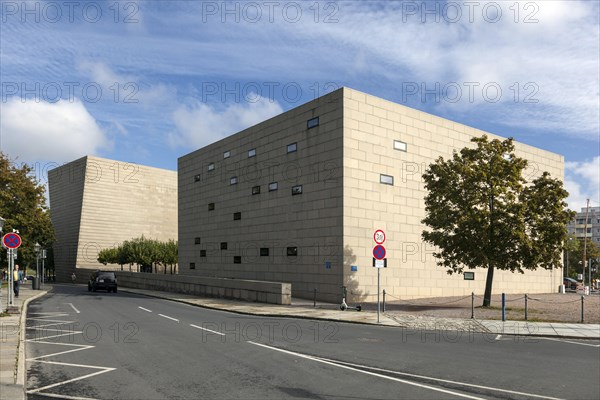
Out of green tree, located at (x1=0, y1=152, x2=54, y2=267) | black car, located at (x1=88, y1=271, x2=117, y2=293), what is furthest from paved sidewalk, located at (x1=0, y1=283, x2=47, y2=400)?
green tree, located at (x1=0, y1=152, x2=54, y2=267)

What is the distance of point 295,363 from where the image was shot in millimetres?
9898

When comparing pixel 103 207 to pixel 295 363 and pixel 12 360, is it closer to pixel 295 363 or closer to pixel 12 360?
pixel 12 360

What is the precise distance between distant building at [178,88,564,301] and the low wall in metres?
3.53

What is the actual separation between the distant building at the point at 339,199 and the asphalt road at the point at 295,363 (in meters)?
11.5

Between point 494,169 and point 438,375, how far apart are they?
53.4ft

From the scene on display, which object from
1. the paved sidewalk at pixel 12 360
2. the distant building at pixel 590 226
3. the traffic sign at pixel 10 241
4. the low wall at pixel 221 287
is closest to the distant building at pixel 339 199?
the low wall at pixel 221 287

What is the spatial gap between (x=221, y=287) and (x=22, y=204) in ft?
91.2

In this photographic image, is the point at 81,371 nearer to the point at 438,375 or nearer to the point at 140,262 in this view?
the point at 438,375

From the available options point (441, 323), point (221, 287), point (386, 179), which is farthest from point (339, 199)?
point (441, 323)

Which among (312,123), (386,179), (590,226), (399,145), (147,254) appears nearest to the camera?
(386,179)

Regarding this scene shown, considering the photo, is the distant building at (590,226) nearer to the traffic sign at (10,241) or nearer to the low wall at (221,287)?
the low wall at (221,287)

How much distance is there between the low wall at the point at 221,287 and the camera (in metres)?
25.1

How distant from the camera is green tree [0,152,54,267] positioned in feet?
146

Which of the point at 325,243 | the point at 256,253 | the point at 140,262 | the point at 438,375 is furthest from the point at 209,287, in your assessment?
the point at 140,262
